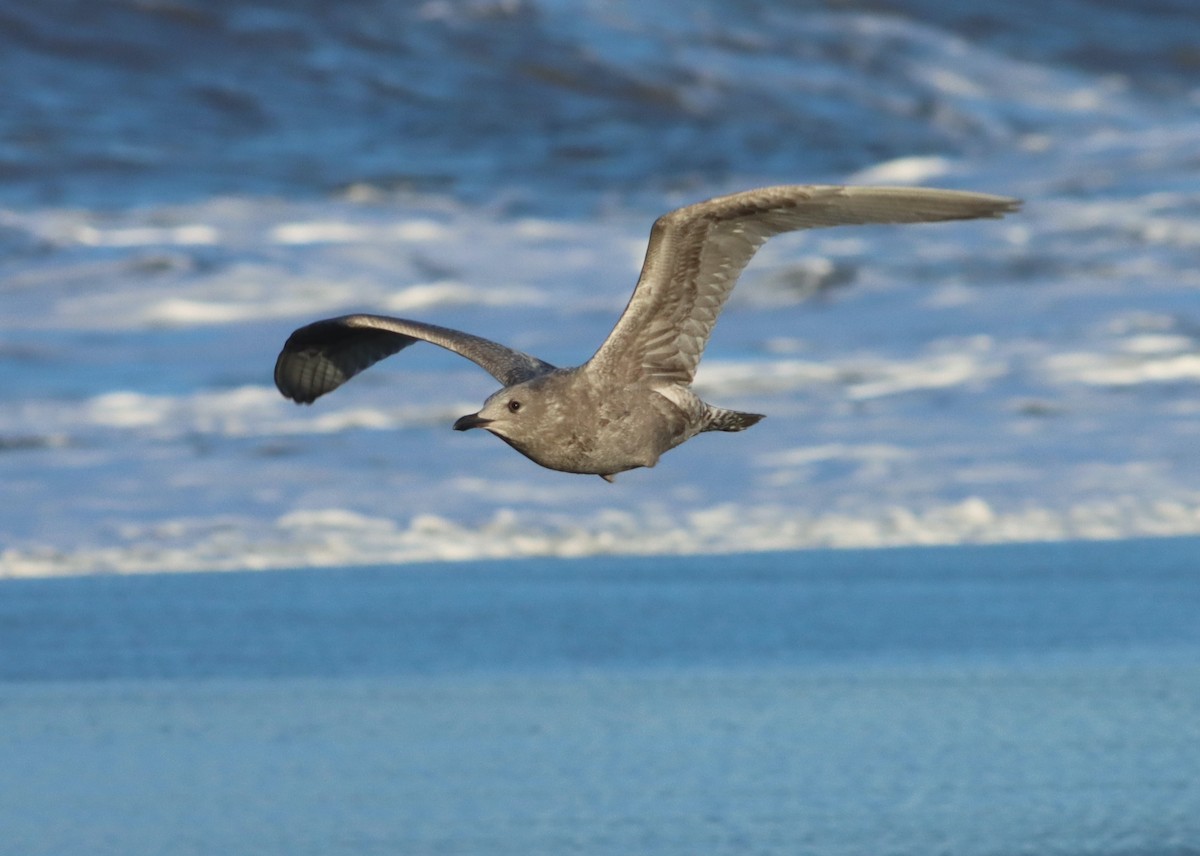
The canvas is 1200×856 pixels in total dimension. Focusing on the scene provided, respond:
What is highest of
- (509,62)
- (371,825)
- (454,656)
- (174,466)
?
(509,62)

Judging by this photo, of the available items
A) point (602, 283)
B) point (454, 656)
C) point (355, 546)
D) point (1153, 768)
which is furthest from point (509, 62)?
point (1153, 768)

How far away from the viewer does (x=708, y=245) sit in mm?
4789

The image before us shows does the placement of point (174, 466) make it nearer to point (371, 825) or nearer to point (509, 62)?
point (371, 825)

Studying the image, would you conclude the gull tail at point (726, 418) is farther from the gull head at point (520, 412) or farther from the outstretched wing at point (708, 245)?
the gull head at point (520, 412)

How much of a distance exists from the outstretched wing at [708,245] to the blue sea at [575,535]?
121 cm

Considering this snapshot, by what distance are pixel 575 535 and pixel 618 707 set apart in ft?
8.16

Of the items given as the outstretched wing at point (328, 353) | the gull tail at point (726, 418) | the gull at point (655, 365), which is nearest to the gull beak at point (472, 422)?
the gull at point (655, 365)

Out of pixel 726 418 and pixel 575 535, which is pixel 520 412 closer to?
pixel 726 418

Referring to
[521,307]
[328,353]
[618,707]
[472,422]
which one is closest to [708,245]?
[472,422]

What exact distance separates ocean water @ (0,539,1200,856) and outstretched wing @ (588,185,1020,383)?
1212 mm

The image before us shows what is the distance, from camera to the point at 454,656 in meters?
6.71

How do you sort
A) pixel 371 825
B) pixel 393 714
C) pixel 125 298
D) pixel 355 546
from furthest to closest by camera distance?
pixel 125 298, pixel 355 546, pixel 393 714, pixel 371 825

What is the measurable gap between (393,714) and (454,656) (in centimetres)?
68

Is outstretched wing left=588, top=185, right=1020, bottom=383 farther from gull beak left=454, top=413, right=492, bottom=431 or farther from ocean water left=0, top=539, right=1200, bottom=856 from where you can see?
ocean water left=0, top=539, right=1200, bottom=856
